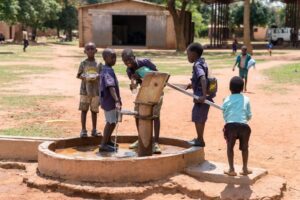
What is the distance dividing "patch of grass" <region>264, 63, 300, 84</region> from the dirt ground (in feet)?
2.43

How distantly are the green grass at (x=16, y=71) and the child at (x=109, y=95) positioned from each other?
11920mm

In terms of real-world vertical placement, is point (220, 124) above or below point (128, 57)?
below

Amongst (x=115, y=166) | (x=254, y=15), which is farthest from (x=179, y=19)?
(x=254, y=15)

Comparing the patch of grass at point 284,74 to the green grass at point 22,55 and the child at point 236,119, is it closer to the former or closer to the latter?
the child at point 236,119

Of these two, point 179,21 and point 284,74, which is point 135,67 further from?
point 179,21

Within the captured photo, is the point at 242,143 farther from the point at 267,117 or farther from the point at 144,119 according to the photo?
the point at 267,117

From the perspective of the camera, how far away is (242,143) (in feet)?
18.4

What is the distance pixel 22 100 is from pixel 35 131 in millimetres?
4423

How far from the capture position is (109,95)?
251 inches

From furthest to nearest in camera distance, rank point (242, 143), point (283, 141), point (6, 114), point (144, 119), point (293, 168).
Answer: point (6, 114), point (283, 141), point (293, 168), point (144, 119), point (242, 143)

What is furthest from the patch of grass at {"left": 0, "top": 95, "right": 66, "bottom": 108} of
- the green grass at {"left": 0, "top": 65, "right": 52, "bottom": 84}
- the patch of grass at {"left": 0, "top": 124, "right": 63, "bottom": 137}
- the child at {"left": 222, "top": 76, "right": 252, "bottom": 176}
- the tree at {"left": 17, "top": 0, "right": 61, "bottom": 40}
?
the tree at {"left": 17, "top": 0, "right": 61, "bottom": 40}

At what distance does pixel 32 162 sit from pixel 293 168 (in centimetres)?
332

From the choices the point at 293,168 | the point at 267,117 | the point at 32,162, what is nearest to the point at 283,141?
the point at 293,168

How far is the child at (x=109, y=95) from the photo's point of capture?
616cm
